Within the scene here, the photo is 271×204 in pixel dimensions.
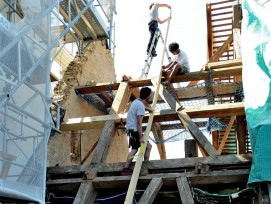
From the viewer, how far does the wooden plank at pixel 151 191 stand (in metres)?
5.95

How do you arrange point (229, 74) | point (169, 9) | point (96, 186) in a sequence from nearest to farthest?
point (96, 186)
point (229, 74)
point (169, 9)

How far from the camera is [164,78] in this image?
780 cm

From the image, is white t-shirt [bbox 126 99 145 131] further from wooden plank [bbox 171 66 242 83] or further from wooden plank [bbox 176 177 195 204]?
wooden plank [bbox 171 66 242 83]

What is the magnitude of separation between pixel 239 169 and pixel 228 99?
12.4ft

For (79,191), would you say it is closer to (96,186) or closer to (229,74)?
(96,186)

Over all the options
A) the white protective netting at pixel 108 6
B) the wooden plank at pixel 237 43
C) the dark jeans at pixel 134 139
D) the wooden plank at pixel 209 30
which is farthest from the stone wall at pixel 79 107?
the wooden plank at pixel 237 43

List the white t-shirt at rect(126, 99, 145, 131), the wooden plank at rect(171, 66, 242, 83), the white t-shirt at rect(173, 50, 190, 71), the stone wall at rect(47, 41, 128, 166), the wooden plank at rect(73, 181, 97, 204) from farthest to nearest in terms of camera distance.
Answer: the stone wall at rect(47, 41, 128, 166) → the white t-shirt at rect(173, 50, 190, 71) → the wooden plank at rect(171, 66, 242, 83) → the white t-shirt at rect(126, 99, 145, 131) → the wooden plank at rect(73, 181, 97, 204)

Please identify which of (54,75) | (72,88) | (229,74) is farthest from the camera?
(54,75)

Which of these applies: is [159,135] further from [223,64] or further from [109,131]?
[109,131]

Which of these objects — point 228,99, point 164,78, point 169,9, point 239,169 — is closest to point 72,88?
→ point 164,78

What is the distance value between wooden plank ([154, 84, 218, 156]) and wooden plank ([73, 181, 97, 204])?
168 centimetres

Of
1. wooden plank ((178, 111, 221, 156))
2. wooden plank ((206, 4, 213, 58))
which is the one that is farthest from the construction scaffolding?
wooden plank ((206, 4, 213, 58))

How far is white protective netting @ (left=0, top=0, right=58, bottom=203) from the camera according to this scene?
5727 millimetres

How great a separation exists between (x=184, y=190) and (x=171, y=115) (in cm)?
150
